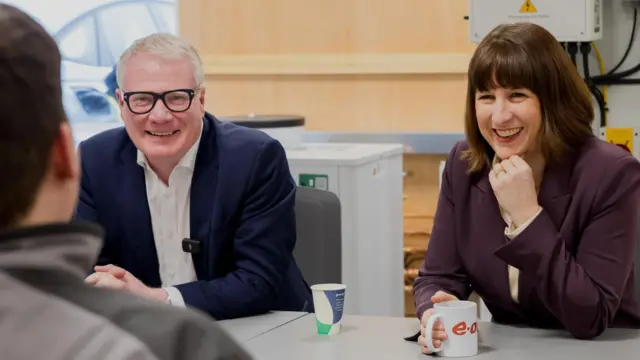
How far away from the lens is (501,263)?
2.27 meters

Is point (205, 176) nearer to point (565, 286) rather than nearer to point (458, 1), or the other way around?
point (565, 286)

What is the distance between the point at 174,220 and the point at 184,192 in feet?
0.24

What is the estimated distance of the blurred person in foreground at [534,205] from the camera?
7.02 feet

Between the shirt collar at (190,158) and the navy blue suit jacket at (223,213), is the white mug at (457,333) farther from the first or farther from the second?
the shirt collar at (190,158)

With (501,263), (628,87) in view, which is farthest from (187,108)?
(628,87)

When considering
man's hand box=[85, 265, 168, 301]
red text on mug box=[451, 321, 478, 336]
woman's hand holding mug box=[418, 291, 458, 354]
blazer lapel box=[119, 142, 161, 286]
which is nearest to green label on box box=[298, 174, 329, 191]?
blazer lapel box=[119, 142, 161, 286]

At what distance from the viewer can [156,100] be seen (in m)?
2.48

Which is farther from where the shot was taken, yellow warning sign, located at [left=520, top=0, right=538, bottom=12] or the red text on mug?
yellow warning sign, located at [left=520, top=0, right=538, bottom=12]

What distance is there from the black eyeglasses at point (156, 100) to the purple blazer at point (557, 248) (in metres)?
0.67

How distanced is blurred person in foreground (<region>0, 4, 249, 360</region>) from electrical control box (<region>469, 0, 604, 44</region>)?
2697 mm

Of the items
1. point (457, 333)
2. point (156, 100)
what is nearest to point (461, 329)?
point (457, 333)

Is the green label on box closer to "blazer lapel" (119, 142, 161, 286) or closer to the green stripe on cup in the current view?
"blazer lapel" (119, 142, 161, 286)

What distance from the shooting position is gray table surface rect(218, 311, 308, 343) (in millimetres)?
2217

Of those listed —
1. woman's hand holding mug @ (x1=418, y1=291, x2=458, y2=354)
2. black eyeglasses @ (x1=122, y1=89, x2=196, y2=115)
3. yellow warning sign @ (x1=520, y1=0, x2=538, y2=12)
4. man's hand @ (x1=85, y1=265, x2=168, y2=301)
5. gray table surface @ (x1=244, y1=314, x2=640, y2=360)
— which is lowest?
gray table surface @ (x1=244, y1=314, x2=640, y2=360)
